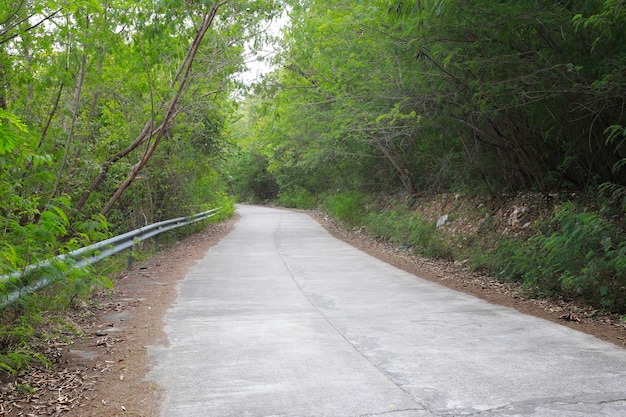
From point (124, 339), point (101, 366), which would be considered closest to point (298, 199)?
point (124, 339)

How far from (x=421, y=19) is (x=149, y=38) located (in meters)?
4.41

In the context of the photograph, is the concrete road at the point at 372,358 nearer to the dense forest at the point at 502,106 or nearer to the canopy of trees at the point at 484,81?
the dense forest at the point at 502,106

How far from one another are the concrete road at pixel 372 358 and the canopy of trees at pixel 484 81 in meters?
3.86

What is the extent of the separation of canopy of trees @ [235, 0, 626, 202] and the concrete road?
12.6 feet

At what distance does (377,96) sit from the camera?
13.3 m

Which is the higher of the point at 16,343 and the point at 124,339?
the point at 16,343

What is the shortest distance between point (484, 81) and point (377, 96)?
9.30ft

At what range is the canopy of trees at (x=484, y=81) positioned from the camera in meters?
9.31

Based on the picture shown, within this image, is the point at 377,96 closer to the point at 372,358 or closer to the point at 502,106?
the point at 502,106

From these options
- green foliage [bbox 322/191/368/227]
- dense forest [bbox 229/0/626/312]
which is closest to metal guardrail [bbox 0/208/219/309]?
dense forest [bbox 229/0/626/312]

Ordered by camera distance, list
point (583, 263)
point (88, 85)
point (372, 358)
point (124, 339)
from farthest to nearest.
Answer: point (88, 85)
point (583, 263)
point (124, 339)
point (372, 358)

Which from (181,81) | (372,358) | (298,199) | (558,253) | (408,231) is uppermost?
(181,81)

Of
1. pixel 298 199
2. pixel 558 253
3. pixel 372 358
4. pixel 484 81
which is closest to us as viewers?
pixel 372 358

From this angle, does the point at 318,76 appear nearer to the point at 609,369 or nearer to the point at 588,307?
the point at 588,307
